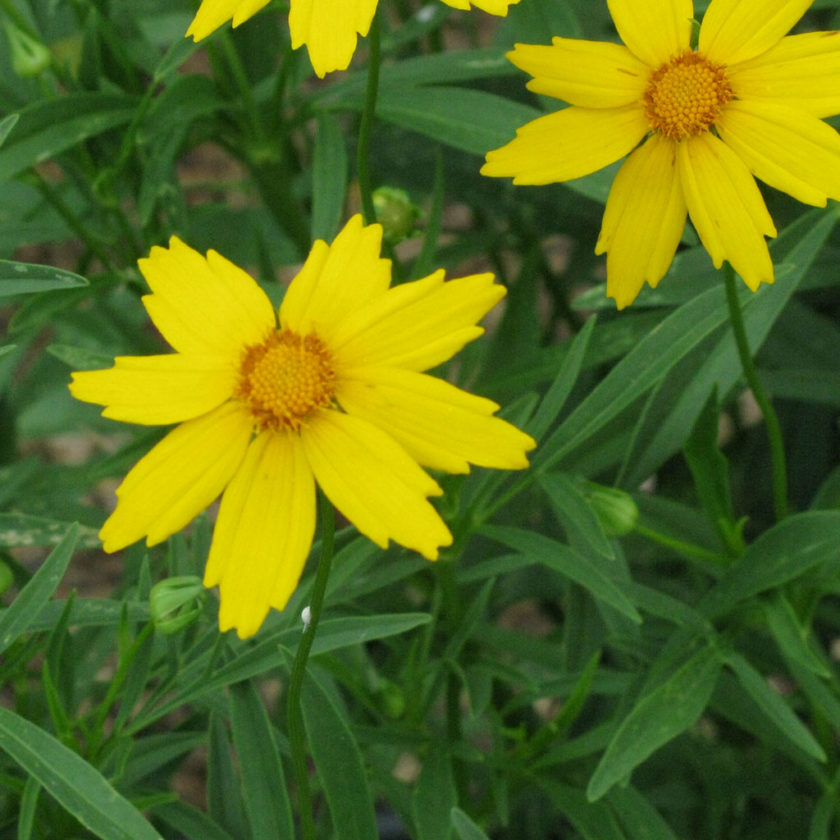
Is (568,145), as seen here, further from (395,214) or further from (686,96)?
(395,214)

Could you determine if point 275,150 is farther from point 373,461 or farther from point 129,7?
point 373,461

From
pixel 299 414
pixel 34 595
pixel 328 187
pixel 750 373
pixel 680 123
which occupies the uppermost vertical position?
pixel 328 187

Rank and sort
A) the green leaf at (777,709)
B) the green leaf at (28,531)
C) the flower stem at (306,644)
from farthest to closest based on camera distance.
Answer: the green leaf at (28,531) → the green leaf at (777,709) → the flower stem at (306,644)

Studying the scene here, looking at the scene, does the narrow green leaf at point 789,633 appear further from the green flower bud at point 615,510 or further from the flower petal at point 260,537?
the flower petal at point 260,537

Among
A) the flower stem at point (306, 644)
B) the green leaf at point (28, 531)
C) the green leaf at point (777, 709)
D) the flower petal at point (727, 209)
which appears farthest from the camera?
the green leaf at point (28, 531)

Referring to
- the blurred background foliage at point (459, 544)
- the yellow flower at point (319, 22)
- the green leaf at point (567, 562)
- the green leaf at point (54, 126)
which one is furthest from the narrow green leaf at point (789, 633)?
the green leaf at point (54, 126)

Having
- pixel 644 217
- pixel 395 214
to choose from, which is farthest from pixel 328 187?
pixel 644 217
